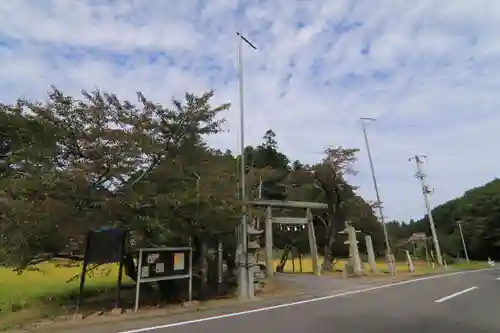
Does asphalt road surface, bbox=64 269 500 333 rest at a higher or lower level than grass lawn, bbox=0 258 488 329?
lower

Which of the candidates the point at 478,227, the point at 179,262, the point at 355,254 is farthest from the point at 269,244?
the point at 478,227

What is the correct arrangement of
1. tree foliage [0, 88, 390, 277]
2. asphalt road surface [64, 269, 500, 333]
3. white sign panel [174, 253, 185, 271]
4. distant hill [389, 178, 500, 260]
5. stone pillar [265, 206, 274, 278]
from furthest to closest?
1. distant hill [389, 178, 500, 260]
2. stone pillar [265, 206, 274, 278]
3. white sign panel [174, 253, 185, 271]
4. tree foliage [0, 88, 390, 277]
5. asphalt road surface [64, 269, 500, 333]

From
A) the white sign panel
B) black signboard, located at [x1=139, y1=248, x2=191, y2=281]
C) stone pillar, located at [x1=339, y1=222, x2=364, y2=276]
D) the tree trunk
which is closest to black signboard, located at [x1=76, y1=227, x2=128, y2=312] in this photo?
black signboard, located at [x1=139, y1=248, x2=191, y2=281]

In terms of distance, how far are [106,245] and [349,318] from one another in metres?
5.98

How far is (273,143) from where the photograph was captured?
161 ft

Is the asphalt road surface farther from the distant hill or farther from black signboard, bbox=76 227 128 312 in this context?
the distant hill

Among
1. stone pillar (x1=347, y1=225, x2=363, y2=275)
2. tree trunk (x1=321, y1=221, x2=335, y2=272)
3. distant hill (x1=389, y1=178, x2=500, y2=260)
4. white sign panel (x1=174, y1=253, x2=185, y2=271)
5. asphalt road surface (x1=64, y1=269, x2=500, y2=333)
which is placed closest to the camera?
asphalt road surface (x1=64, y1=269, x2=500, y2=333)

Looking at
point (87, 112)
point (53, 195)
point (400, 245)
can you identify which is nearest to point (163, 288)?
point (53, 195)

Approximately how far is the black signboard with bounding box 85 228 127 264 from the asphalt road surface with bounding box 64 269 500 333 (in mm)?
2439

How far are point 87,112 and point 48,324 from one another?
5.15 metres

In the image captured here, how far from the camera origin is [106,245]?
10070mm

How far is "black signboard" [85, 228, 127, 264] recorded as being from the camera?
998 cm

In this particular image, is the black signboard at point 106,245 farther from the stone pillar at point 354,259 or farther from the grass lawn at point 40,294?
the stone pillar at point 354,259

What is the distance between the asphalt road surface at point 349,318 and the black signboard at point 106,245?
96.0 inches
